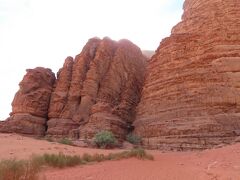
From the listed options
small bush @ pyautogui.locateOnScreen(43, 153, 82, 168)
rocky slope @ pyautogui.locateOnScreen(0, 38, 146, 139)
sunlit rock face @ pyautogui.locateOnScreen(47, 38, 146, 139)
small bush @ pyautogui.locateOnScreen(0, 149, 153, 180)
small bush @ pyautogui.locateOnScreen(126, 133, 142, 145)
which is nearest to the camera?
small bush @ pyautogui.locateOnScreen(0, 149, 153, 180)

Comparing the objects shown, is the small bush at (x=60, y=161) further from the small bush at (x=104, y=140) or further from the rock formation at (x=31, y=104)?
the rock formation at (x=31, y=104)

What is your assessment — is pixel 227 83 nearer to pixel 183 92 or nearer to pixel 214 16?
pixel 183 92

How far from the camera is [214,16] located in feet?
80.3

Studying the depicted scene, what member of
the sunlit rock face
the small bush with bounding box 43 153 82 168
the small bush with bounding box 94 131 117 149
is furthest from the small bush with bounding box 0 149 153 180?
the sunlit rock face

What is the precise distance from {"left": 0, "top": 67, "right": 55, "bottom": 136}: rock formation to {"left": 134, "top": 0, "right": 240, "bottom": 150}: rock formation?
9326 mm

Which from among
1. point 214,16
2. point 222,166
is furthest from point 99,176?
point 214,16

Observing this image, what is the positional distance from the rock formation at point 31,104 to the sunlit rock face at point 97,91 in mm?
769

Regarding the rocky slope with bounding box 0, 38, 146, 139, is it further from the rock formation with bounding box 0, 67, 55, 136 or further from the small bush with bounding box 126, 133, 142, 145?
the small bush with bounding box 126, 133, 142, 145

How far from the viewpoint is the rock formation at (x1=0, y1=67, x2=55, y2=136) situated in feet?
89.9

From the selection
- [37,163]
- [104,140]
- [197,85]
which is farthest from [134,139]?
[37,163]

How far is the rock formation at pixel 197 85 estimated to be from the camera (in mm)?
19766

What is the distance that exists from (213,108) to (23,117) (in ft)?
55.0

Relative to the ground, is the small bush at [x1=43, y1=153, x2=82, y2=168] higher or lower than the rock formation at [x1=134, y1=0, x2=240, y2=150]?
lower

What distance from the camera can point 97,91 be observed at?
30000 millimetres
